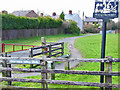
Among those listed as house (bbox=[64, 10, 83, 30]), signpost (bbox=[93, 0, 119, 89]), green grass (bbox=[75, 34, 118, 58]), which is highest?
house (bbox=[64, 10, 83, 30])

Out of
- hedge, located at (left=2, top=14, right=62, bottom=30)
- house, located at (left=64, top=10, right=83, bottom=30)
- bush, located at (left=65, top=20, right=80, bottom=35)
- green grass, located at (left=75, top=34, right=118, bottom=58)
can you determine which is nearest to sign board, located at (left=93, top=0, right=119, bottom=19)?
green grass, located at (left=75, top=34, right=118, bottom=58)

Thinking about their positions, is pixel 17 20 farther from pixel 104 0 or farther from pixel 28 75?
pixel 104 0

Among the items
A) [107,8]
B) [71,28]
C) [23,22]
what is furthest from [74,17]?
[107,8]

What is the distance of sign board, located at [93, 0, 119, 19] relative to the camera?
5.41m

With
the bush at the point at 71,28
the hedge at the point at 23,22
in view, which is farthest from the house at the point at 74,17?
the hedge at the point at 23,22

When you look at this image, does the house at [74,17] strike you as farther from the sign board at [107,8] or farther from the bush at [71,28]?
the sign board at [107,8]

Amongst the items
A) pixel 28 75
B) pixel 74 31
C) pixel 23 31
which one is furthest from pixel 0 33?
pixel 74 31

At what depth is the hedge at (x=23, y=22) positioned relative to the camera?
27.0 metres

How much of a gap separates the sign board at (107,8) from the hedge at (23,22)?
22931mm

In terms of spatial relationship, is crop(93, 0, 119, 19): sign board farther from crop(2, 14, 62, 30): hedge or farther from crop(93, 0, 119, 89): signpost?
crop(2, 14, 62, 30): hedge

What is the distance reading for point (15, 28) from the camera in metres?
29.6

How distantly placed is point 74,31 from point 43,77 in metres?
42.3

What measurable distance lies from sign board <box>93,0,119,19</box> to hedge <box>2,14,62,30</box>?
2293 centimetres

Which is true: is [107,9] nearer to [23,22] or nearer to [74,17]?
[23,22]
